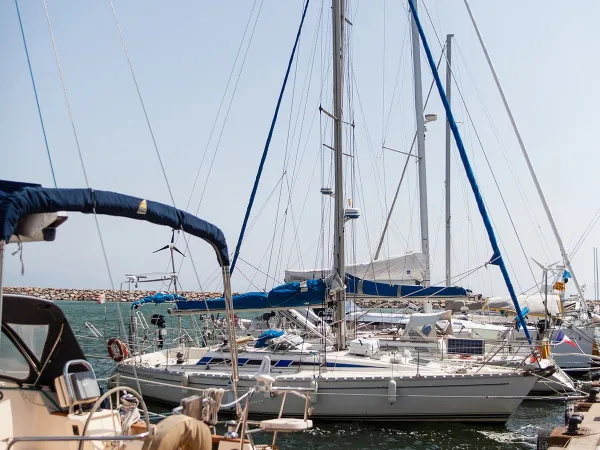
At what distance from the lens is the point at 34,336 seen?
6793 mm

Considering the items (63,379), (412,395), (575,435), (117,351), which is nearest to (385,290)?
(412,395)

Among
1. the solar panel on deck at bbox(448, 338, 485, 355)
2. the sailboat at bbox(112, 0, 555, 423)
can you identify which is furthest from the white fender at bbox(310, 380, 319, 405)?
the solar panel on deck at bbox(448, 338, 485, 355)

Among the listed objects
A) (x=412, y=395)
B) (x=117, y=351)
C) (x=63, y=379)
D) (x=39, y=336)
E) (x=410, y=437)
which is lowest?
(x=410, y=437)

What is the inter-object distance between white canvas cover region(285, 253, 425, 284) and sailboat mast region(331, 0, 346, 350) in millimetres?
4996

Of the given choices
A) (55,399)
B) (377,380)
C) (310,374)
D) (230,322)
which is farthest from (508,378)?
(55,399)

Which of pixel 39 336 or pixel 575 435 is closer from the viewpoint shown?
pixel 39 336

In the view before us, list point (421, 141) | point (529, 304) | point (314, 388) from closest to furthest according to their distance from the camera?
point (314, 388) < point (529, 304) < point (421, 141)

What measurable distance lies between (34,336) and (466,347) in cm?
1367

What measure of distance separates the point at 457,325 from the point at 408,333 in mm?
5759

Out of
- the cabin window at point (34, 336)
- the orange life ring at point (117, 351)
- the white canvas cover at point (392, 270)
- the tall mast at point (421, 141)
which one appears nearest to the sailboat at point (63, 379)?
the cabin window at point (34, 336)

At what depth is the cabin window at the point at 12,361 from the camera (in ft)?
21.7

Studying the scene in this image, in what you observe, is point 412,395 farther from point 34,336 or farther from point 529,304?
point 529,304

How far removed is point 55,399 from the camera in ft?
21.9

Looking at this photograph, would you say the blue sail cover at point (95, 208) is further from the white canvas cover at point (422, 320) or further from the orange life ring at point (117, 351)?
the white canvas cover at point (422, 320)
